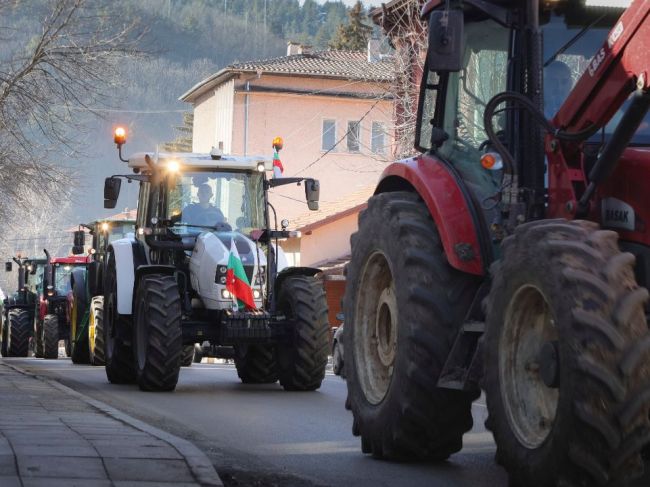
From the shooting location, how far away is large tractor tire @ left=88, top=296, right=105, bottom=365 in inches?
877

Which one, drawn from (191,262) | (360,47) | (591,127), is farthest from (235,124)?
(591,127)

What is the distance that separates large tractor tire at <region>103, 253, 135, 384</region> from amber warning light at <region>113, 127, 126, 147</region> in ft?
5.04

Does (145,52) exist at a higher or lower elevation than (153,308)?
higher

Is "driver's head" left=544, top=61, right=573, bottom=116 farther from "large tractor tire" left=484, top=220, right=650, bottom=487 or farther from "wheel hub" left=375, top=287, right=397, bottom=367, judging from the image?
"wheel hub" left=375, top=287, right=397, bottom=367

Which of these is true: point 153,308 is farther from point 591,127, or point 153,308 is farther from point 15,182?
point 15,182

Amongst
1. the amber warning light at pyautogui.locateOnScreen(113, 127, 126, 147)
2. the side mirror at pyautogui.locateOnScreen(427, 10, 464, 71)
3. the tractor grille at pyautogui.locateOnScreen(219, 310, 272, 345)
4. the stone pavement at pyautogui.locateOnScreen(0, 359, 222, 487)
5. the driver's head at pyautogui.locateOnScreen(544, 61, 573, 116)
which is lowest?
the stone pavement at pyautogui.locateOnScreen(0, 359, 222, 487)

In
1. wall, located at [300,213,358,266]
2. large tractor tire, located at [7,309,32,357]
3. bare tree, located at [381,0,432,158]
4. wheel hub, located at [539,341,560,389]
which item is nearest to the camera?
wheel hub, located at [539,341,560,389]

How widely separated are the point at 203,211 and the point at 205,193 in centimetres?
21

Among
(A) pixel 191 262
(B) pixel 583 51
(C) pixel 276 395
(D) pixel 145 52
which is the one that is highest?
(D) pixel 145 52

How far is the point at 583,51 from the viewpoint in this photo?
8.33 metres

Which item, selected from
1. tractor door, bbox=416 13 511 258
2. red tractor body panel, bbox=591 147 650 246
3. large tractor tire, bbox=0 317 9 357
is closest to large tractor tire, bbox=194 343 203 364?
large tractor tire, bbox=0 317 9 357

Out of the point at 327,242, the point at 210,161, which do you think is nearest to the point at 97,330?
the point at 210,161

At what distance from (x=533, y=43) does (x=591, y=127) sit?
41.2 inches

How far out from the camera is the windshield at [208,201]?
1750 cm
